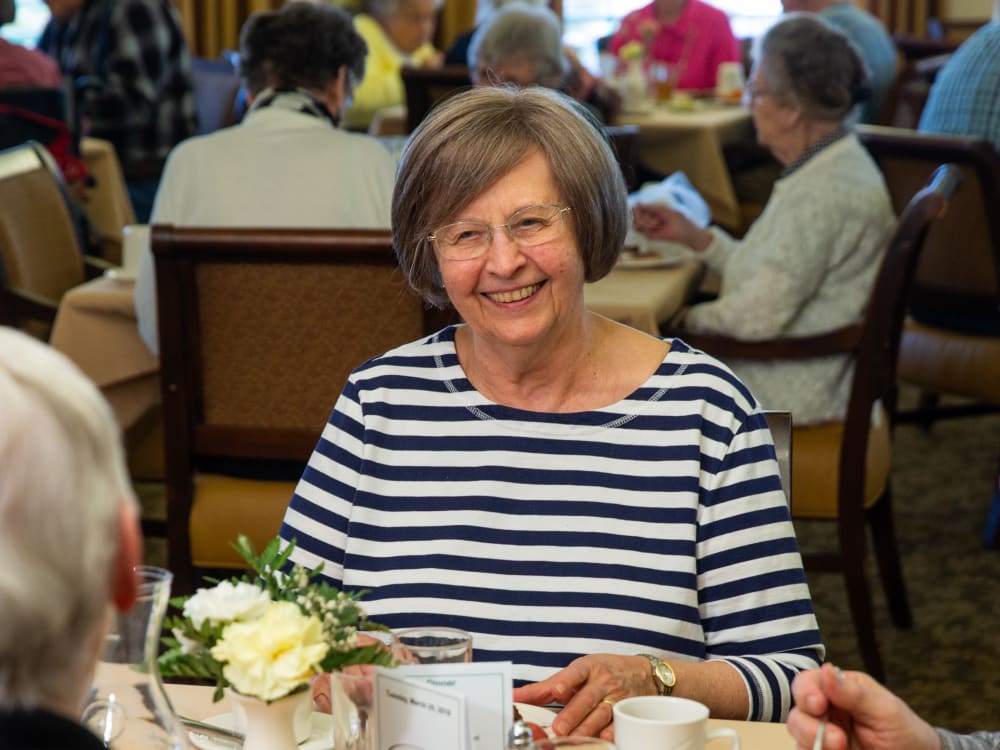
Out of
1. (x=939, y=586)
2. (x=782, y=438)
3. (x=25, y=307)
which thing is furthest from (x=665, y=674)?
(x=939, y=586)

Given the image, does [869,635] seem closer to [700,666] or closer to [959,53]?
[700,666]

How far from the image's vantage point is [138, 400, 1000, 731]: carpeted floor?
3.22 meters

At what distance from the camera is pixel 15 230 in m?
3.61

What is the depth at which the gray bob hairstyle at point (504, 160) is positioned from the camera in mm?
1762

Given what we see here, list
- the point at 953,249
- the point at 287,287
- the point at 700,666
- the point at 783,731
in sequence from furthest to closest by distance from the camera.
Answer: the point at 953,249
the point at 287,287
the point at 700,666
the point at 783,731

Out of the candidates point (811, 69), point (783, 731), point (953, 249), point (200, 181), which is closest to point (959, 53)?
point (953, 249)

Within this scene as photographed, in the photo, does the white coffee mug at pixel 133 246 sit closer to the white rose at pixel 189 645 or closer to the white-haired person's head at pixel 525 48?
the white-haired person's head at pixel 525 48

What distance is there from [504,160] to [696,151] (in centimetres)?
400

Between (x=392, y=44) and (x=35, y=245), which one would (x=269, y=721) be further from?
(x=392, y=44)

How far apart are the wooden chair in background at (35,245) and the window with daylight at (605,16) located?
20.6ft

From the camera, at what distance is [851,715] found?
4.19ft

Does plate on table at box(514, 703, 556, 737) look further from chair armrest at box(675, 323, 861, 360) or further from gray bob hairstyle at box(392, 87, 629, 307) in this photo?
chair armrest at box(675, 323, 861, 360)

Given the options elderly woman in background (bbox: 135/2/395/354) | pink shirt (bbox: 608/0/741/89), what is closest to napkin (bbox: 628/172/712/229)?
elderly woman in background (bbox: 135/2/395/354)

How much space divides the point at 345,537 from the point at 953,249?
100 inches
